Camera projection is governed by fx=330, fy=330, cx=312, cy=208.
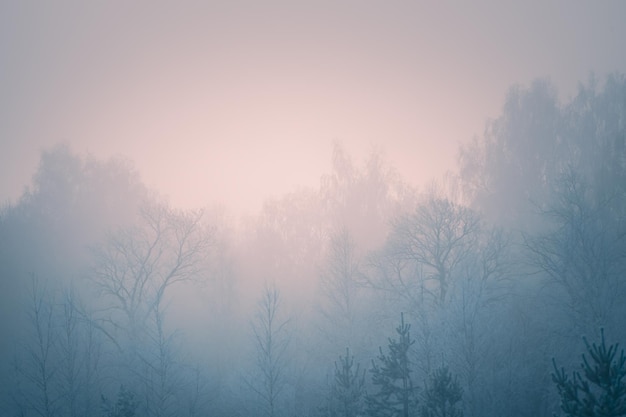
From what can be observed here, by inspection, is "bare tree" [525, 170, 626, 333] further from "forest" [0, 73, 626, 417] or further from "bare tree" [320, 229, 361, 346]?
"bare tree" [320, 229, 361, 346]

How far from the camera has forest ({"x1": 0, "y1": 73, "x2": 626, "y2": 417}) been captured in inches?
591

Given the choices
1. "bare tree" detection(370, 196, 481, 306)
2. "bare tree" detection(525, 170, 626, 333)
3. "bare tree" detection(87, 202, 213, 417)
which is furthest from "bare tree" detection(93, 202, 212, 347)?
"bare tree" detection(525, 170, 626, 333)

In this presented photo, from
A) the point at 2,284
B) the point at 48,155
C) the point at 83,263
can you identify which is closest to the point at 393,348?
the point at 83,263

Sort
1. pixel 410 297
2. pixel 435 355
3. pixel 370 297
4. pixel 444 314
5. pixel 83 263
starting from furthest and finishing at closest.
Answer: pixel 83 263 < pixel 370 297 < pixel 410 297 < pixel 444 314 < pixel 435 355

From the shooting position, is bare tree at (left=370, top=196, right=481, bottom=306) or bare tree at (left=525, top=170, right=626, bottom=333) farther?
bare tree at (left=370, top=196, right=481, bottom=306)

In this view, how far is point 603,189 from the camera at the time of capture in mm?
22688

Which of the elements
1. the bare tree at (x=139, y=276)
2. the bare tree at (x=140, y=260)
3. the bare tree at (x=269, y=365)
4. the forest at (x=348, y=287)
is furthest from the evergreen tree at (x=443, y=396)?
the bare tree at (x=140, y=260)

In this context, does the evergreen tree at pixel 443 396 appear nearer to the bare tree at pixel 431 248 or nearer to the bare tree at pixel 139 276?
the bare tree at pixel 431 248

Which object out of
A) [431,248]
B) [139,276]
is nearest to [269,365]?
[431,248]

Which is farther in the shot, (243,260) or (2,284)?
(243,260)

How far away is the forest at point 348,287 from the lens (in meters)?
15.0

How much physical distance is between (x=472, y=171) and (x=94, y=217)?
132 feet

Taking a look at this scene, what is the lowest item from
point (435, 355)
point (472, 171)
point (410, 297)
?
point (435, 355)

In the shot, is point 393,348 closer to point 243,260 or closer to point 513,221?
point 513,221
